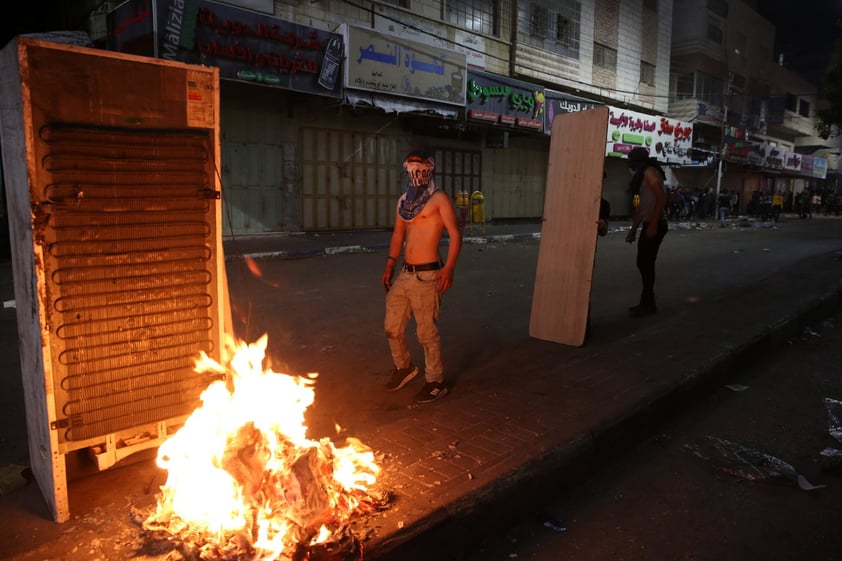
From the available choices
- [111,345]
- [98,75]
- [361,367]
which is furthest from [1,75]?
[361,367]

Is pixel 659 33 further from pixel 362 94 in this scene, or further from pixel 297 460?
pixel 297 460

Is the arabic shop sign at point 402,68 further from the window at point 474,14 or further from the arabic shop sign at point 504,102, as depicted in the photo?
the window at point 474,14

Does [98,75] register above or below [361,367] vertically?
above

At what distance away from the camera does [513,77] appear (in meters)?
21.7

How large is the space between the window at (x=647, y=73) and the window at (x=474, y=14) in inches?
422

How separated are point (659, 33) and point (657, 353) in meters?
28.4

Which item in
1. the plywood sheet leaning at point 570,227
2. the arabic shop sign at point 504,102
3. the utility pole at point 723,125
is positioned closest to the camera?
the plywood sheet leaning at point 570,227

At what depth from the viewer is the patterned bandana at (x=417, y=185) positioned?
3.99 m

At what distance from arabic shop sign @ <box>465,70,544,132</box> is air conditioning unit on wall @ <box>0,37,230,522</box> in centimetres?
1650

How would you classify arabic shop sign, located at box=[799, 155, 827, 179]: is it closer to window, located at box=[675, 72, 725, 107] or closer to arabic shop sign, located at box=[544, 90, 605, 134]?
window, located at box=[675, 72, 725, 107]

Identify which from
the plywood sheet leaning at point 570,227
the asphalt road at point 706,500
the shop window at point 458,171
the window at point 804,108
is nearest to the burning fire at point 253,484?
the asphalt road at point 706,500

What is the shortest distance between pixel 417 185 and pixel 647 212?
3711 mm

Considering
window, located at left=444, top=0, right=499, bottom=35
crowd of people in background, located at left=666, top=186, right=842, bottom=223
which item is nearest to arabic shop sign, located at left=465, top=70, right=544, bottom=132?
window, located at left=444, top=0, right=499, bottom=35

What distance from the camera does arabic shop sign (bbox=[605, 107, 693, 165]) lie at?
80.4ft
